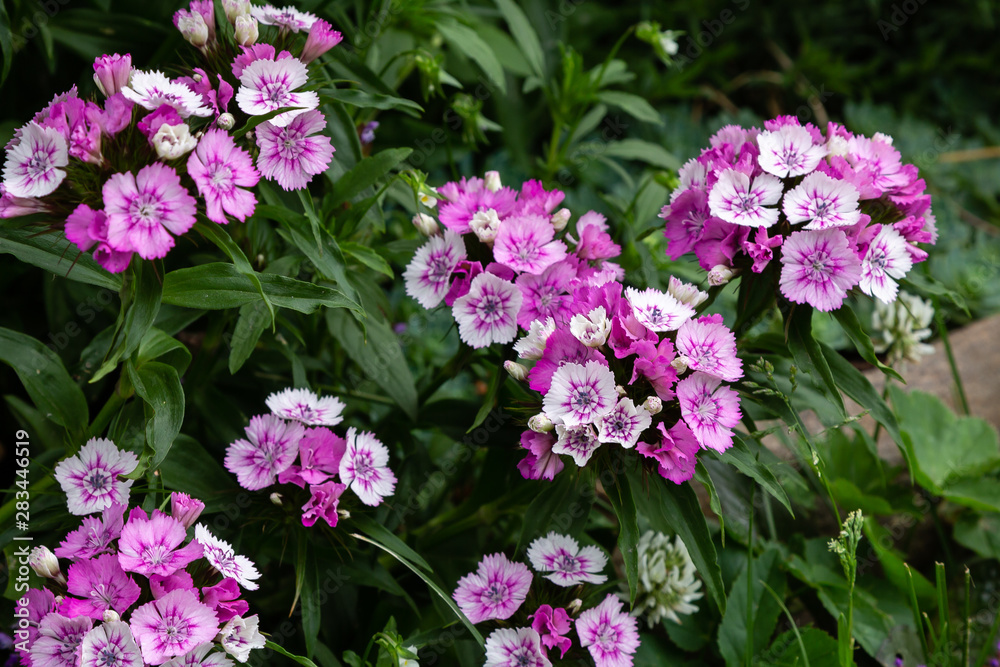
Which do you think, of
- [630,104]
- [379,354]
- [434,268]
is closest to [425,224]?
[434,268]

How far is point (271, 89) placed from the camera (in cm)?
114

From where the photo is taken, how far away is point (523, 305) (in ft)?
4.28

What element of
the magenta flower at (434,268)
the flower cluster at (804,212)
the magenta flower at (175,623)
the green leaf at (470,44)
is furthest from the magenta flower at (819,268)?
the magenta flower at (175,623)

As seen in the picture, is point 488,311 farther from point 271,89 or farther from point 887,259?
point 887,259

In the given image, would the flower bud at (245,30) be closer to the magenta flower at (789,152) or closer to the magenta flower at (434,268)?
the magenta flower at (434,268)

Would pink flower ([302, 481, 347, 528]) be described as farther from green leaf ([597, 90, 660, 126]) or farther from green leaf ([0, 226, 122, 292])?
green leaf ([597, 90, 660, 126])

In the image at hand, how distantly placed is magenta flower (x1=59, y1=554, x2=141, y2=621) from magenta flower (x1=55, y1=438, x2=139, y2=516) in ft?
0.39

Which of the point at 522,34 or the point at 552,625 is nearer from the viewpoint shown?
the point at 552,625

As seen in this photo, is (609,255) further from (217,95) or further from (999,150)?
(999,150)

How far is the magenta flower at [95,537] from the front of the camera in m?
1.13

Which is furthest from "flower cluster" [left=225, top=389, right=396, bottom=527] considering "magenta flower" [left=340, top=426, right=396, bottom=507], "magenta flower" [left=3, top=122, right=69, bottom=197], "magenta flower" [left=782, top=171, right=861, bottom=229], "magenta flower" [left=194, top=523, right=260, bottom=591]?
"magenta flower" [left=782, top=171, right=861, bottom=229]

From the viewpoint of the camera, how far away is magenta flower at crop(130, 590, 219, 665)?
3.32ft

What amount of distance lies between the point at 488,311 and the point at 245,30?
0.57 metres

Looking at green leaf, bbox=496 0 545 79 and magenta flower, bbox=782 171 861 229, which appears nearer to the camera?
magenta flower, bbox=782 171 861 229
